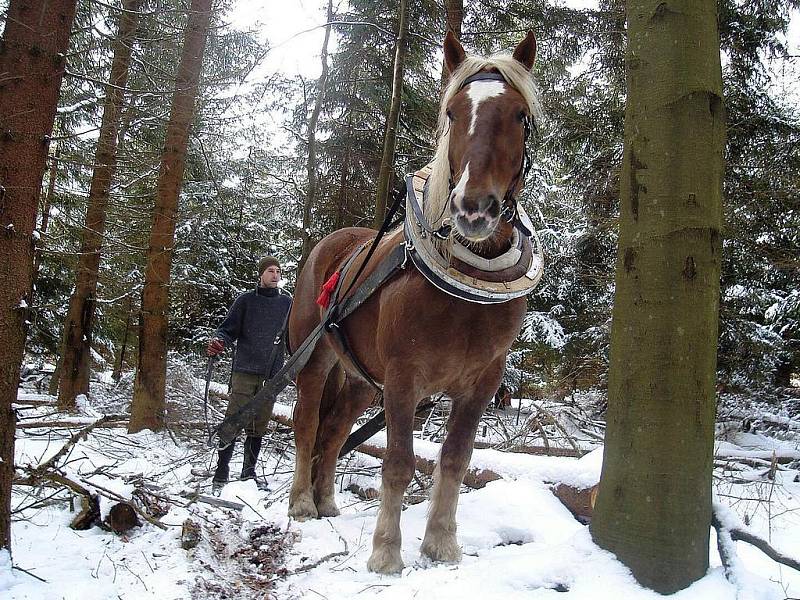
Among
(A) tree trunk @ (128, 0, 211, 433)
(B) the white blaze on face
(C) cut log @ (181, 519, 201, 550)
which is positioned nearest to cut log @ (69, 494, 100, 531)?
(C) cut log @ (181, 519, 201, 550)

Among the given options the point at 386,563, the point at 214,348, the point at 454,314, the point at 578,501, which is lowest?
the point at 386,563

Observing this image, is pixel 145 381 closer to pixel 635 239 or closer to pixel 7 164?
pixel 7 164

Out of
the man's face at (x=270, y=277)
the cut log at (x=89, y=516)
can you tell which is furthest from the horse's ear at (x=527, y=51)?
the man's face at (x=270, y=277)

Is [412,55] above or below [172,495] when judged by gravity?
above

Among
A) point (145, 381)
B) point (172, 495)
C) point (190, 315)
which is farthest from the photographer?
point (190, 315)

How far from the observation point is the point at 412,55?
10688mm

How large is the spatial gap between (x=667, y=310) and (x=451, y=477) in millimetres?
1505

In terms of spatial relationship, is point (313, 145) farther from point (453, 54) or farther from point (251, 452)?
point (453, 54)

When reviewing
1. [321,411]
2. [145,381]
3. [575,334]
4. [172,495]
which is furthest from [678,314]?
[575,334]

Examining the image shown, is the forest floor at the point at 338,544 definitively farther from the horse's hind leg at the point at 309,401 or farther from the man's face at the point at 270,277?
the man's face at the point at 270,277

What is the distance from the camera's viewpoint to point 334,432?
15.0ft

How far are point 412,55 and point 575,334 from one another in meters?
5.97

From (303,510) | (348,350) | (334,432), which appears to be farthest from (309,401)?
(348,350)

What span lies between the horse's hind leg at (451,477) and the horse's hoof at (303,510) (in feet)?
4.47
